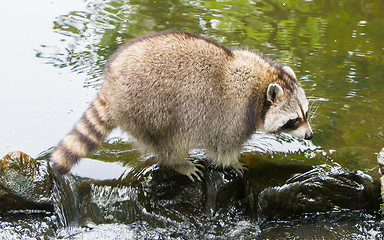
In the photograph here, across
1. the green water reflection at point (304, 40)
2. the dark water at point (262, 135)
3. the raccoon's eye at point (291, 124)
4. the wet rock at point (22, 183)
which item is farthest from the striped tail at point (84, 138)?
the green water reflection at point (304, 40)

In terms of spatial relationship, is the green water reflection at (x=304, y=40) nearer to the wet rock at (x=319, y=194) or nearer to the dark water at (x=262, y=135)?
the dark water at (x=262, y=135)

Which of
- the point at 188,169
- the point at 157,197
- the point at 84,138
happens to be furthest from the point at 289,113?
the point at 84,138

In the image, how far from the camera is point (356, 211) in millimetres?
4105

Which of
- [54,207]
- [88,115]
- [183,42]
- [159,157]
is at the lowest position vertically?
[54,207]

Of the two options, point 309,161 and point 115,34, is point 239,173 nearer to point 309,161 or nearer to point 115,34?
point 309,161

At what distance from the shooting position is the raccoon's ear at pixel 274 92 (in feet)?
12.5

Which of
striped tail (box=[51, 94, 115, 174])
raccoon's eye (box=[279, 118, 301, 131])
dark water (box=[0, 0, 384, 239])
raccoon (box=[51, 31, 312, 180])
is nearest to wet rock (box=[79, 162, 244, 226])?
dark water (box=[0, 0, 384, 239])

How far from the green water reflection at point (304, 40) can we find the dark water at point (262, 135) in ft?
0.06

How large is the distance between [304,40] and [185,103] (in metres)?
3.83

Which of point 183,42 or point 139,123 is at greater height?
point 183,42

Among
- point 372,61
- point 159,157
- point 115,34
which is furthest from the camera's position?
point 115,34

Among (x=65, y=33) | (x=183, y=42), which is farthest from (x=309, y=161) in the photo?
(x=65, y=33)

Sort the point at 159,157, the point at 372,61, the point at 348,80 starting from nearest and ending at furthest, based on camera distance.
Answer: the point at 159,157, the point at 348,80, the point at 372,61

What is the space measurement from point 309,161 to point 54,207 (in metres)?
2.41
